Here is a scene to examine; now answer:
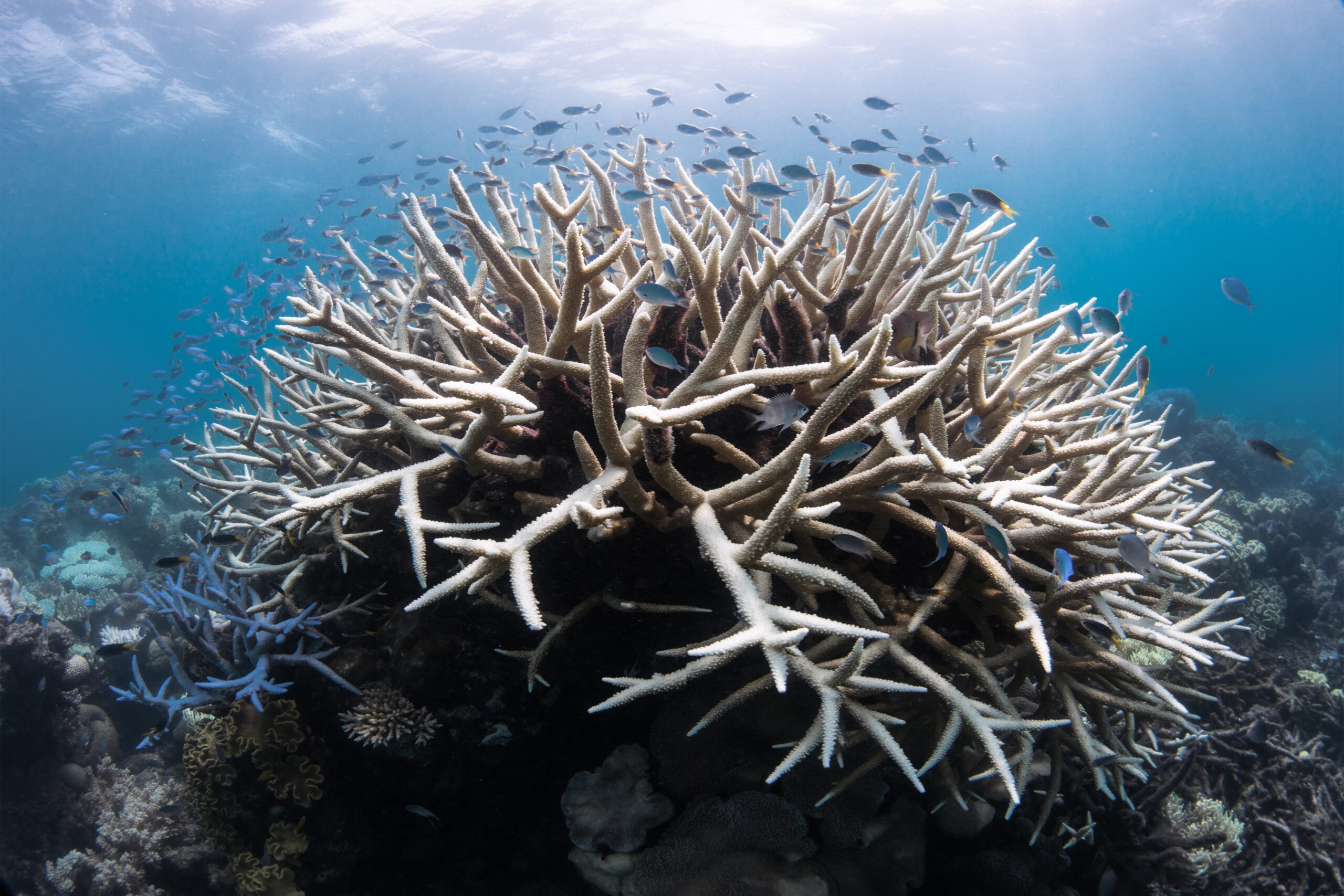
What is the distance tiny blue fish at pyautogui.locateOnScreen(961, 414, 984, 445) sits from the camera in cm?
228

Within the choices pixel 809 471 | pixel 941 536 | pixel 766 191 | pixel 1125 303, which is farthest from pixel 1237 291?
pixel 809 471

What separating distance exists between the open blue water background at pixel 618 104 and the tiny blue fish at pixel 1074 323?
1389 centimetres

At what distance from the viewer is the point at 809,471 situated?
1.57 meters

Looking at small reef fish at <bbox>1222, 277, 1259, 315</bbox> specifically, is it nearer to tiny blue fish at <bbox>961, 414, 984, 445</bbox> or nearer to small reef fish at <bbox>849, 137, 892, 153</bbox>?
small reef fish at <bbox>849, 137, 892, 153</bbox>

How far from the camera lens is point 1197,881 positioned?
3.38 metres

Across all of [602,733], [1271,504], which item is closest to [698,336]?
[602,733]

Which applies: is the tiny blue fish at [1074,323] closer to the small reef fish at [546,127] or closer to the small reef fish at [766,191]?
the small reef fish at [766,191]

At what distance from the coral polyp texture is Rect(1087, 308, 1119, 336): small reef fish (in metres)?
0.07

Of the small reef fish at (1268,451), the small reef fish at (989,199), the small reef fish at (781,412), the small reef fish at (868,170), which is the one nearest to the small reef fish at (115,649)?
the small reef fish at (781,412)

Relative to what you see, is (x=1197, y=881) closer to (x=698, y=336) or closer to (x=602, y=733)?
(x=602, y=733)

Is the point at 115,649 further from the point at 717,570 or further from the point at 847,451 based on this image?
the point at 847,451

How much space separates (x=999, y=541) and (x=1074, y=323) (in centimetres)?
136

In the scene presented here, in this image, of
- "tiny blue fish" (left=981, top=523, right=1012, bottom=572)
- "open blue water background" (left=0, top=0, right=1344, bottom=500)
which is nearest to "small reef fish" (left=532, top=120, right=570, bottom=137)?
"tiny blue fish" (left=981, top=523, right=1012, bottom=572)

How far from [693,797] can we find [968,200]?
4.42 metres
